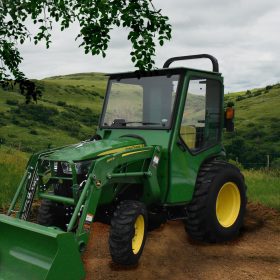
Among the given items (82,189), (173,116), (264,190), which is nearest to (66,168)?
(82,189)

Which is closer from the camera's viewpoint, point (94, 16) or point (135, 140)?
point (135, 140)

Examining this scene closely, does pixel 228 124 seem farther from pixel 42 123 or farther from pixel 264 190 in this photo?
pixel 42 123

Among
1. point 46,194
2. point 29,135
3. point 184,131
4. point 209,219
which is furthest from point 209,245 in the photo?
point 29,135

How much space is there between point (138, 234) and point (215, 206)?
1.48m

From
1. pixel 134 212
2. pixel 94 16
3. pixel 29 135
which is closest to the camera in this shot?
pixel 134 212

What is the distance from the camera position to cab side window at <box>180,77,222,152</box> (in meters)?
6.93

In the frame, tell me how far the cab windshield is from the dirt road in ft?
5.44

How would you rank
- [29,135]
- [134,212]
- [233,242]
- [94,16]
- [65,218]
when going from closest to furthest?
1. [134,212]
2. [65,218]
3. [233,242]
4. [94,16]
5. [29,135]

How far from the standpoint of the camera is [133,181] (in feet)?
21.0

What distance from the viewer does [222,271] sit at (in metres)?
5.95

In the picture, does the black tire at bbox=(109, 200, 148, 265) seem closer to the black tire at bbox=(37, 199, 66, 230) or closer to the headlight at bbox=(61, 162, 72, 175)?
the headlight at bbox=(61, 162, 72, 175)

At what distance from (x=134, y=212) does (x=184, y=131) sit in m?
1.59

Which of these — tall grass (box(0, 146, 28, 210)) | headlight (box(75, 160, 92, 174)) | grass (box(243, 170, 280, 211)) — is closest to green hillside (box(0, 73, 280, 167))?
tall grass (box(0, 146, 28, 210))

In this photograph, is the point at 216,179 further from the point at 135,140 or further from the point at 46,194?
the point at 46,194
